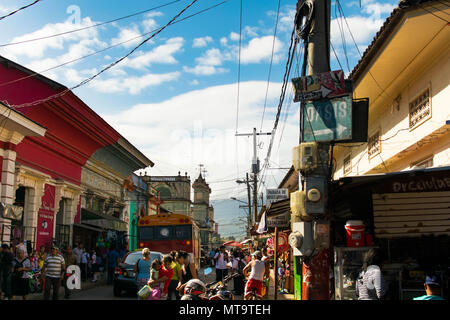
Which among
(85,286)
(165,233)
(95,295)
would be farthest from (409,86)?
(85,286)

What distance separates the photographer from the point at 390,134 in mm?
14656

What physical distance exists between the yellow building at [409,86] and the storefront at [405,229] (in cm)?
133

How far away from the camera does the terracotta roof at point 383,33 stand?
31.9ft

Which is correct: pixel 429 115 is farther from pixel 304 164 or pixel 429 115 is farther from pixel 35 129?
pixel 35 129

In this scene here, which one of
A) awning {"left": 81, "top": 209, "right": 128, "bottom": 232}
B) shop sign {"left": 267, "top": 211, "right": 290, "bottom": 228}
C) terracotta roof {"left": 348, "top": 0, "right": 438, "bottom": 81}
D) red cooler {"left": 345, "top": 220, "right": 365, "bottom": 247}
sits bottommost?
red cooler {"left": 345, "top": 220, "right": 365, "bottom": 247}

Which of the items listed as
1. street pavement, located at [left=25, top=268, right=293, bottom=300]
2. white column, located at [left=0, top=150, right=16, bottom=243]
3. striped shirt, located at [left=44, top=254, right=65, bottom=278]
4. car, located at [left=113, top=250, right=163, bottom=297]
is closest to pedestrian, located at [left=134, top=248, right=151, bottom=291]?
striped shirt, located at [left=44, top=254, right=65, bottom=278]

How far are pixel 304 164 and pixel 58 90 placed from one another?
574 inches

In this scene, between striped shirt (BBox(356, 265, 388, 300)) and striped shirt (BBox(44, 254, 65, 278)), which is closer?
striped shirt (BBox(356, 265, 388, 300))

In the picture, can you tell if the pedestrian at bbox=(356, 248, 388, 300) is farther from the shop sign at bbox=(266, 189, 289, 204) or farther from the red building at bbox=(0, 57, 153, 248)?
the shop sign at bbox=(266, 189, 289, 204)

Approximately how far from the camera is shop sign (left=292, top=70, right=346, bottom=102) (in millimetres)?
8859

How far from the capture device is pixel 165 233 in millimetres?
22906

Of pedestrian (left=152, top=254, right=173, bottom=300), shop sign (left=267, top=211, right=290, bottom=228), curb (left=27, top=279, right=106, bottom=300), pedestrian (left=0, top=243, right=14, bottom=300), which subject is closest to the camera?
pedestrian (left=152, top=254, right=173, bottom=300)

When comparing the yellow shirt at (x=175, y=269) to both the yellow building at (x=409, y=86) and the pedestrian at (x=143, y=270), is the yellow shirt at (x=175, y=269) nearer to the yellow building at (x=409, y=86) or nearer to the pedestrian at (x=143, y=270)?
the pedestrian at (x=143, y=270)
